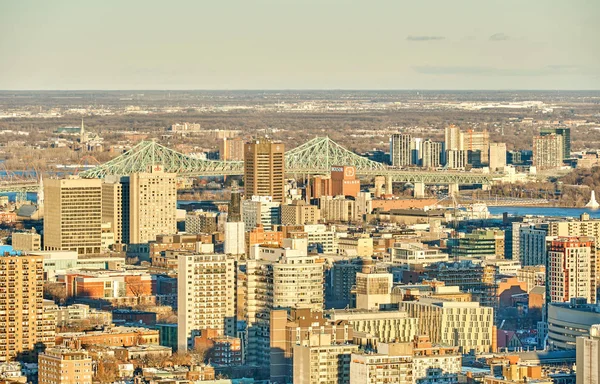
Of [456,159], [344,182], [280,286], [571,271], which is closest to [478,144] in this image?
[456,159]

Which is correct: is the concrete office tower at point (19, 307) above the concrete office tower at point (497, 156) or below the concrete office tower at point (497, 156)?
below

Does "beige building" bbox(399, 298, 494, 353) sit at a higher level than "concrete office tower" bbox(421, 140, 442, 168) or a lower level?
lower

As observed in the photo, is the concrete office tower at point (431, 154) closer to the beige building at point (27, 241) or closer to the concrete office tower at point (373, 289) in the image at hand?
the beige building at point (27, 241)

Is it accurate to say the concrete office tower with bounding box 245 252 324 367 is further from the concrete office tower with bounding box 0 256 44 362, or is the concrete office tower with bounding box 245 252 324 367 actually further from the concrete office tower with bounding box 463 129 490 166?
the concrete office tower with bounding box 463 129 490 166

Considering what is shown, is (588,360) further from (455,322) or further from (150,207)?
(150,207)

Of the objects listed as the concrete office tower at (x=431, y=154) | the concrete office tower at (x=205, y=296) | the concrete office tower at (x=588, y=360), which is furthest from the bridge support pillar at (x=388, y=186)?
the concrete office tower at (x=588, y=360)

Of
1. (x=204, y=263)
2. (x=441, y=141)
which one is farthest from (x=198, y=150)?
(x=204, y=263)

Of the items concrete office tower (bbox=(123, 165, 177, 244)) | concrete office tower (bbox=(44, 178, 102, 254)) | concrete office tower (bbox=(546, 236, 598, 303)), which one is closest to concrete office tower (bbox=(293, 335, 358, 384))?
concrete office tower (bbox=(546, 236, 598, 303))
